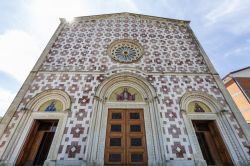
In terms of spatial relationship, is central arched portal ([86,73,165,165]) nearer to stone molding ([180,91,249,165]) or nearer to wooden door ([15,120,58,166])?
stone molding ([180,91,249,165])

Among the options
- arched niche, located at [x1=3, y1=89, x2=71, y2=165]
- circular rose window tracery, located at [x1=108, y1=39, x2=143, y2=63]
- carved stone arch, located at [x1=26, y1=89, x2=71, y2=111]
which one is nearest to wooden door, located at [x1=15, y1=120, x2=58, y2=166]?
arched niche, located at [x1=3, y1=89, x2=71, y2=165]

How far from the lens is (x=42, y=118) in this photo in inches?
229

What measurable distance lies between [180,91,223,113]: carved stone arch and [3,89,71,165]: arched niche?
4403 millimetres

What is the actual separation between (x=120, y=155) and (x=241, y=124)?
4.43 meters

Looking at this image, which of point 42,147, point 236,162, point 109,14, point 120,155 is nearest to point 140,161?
point 120,155

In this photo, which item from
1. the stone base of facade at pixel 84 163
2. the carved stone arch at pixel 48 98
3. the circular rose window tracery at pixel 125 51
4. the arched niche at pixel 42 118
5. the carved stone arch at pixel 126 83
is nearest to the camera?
the stone base of facade at pixel 84 163

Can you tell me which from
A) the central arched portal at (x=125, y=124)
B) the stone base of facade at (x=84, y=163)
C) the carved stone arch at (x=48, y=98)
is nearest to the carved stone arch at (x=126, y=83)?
the central arched portal at (x=125, y=124)

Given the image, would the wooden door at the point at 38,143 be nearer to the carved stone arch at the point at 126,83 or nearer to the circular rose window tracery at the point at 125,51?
the carved stone arch at the point at 126,83

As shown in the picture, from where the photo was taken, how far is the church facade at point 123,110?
16.8 feet

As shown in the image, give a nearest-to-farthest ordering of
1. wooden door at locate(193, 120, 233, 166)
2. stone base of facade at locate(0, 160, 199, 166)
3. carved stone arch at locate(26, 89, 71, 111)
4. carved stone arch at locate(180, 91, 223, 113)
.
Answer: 1. stone base of facade at locate(0, 160, 199, 166)
2. wooden door at locate(193, 120, 233, 166)
3. carved stone arch at locate(26, 89, 71, 111)
4. carved stone arch at locate(180, 91, 223, 113)

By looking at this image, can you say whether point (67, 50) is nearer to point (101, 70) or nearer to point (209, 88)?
→ point (101, 70)

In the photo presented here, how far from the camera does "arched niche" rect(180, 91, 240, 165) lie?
205 inches

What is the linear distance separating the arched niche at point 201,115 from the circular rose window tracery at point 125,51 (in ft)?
10.3

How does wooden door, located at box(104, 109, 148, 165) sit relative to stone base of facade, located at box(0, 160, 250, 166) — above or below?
above
